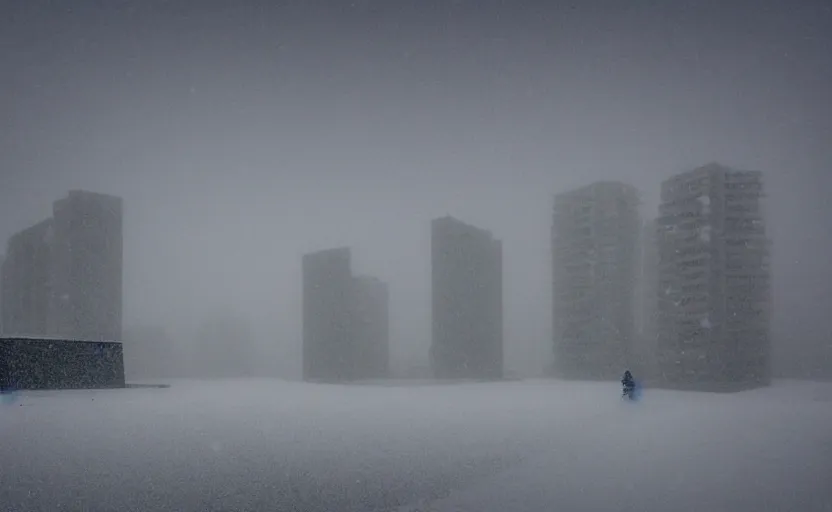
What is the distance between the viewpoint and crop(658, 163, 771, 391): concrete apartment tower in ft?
101

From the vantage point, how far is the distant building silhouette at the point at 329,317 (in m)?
41.8

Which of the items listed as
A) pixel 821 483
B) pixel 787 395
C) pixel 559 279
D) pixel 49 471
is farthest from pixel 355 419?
pixel 559 279

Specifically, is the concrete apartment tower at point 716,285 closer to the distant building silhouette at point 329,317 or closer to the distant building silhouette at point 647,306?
the distant building silhouette at point 647,306

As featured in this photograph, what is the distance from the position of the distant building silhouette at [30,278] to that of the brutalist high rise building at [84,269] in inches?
210

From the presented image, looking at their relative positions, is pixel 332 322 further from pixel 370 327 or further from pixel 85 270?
pixel 85 270

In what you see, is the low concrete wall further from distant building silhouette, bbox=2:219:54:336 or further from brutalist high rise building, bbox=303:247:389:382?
distant building silhouette, bbox=2:219:54:336

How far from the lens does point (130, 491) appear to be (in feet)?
31.6

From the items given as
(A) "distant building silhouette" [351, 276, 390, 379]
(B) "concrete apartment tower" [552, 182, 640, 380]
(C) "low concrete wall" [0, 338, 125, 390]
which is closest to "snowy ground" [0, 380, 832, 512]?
(C) "low concrete wall" [0, 338, 125, 390]

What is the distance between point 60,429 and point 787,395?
90.8ft

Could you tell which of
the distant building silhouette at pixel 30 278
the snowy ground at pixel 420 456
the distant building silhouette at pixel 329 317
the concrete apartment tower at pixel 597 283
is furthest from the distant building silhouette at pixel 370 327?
the distant building silhouette at pixel 30 278

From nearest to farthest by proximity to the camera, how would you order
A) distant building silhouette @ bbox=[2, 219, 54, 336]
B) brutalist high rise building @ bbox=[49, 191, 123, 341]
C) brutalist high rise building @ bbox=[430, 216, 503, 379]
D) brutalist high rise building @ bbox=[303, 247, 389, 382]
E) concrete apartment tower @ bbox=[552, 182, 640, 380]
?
1. concrete apartment tower @ bbox=[552, 182, 640, 380]
2. brutalist high rise building @ bbox=[430, 216, 503, 379]
3. brutalist high rise building @ bbox=[303, 247, 389, 382]
4. brutalist high rise building @ bbox=[49, 191, 123, 341]
5. distant building silhouette @ bbox=[2, 219, 54, 336]

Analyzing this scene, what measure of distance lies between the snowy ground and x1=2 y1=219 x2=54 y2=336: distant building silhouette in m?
37.2

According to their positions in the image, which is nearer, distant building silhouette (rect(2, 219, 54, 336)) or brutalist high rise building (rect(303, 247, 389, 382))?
brutalist high rise building (rect(303, 247, 389, 382))

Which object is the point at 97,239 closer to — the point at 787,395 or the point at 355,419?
the point at 355,419
